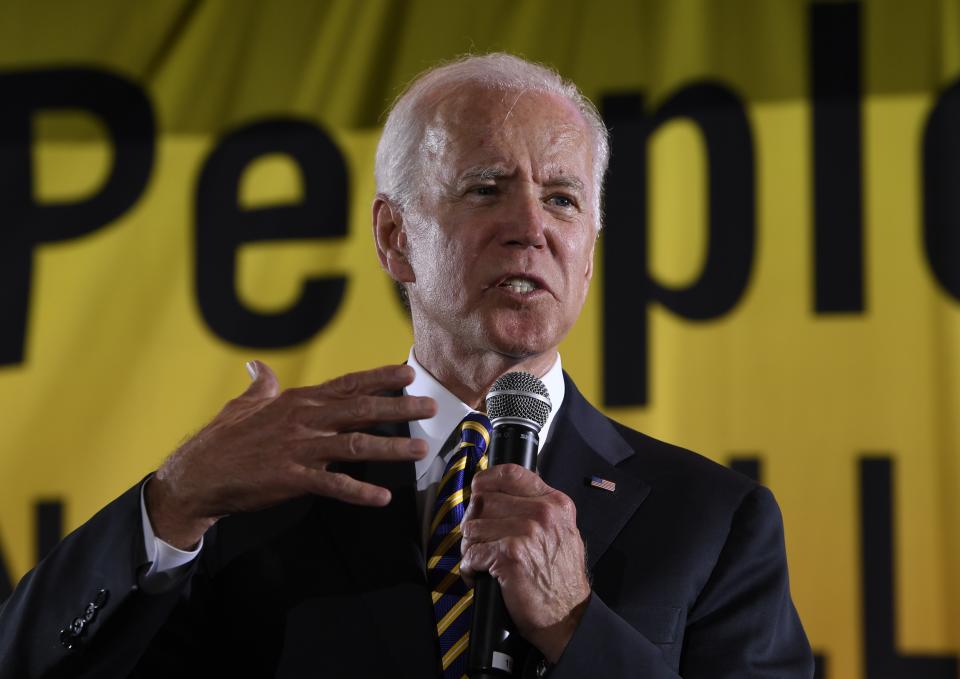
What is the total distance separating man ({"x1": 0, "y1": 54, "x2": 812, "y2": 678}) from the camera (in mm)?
1583

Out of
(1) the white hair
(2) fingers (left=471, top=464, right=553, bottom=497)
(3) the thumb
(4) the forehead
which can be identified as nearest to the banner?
(1) the white hair

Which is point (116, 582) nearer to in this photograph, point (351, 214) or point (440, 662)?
point (440, 662)

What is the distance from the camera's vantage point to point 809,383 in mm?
3070

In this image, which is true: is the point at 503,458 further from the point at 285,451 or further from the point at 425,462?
the point at 425,462

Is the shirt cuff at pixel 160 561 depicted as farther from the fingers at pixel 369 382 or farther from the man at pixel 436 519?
the fingers at pixel 369 382

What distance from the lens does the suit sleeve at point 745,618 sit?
171 centimetres

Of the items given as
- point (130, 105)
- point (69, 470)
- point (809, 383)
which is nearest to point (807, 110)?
point (809, 383)

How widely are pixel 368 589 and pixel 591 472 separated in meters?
0.37

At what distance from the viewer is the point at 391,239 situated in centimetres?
221

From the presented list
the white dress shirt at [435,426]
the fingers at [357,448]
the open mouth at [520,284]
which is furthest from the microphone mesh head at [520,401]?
the open mouth at [520,284]

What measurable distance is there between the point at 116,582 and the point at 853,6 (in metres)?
2.33

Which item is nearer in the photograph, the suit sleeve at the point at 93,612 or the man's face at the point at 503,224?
the suit sleeve at the point at 93,612

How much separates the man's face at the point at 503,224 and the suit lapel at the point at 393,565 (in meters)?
0.25

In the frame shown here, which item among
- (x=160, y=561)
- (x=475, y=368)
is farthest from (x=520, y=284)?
(x=160, y=561)
